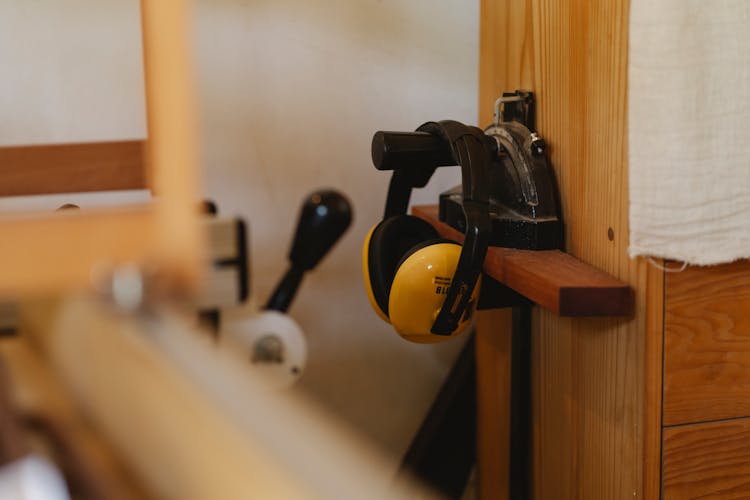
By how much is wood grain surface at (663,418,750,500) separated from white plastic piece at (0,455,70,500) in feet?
2.44

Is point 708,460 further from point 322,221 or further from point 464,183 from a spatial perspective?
point 322,221

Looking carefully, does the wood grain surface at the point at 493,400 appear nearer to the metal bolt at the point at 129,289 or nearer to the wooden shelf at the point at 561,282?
the wooden shelf at the point at 561,282

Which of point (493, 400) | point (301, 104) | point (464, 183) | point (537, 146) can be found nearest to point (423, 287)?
point (464, 183)

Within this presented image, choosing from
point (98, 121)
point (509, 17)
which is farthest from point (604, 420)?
point (98, 121)

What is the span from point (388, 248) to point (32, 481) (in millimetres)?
737

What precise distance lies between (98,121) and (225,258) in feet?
3.19

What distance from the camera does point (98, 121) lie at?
1.39 metres

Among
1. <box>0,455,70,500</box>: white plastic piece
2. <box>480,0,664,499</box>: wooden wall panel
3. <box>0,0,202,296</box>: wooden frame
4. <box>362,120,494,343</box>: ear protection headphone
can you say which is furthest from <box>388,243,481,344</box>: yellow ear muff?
<box>0,455,70,500</box>: white plastic piece

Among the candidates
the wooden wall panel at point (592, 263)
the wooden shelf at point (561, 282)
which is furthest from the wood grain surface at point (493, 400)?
the wooden shelf at point (561, 282)

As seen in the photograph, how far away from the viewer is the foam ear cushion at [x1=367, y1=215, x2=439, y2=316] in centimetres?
103

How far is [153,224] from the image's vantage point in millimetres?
430

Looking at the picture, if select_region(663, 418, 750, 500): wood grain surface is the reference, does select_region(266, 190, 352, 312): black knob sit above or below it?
above

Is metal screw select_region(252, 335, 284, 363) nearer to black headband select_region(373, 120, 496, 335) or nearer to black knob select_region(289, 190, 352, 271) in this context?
black knob select_region(289, 190, 352, 271)

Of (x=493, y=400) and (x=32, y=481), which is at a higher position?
(x=32, y=481)
